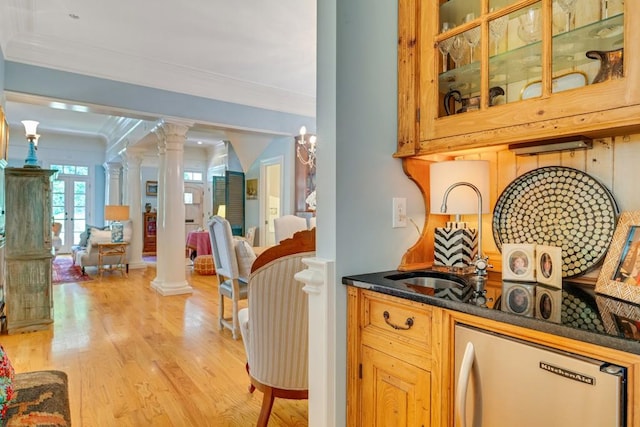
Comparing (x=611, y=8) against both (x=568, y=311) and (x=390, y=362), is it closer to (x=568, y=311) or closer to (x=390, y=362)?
(x=568, y=311)

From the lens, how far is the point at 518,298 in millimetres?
1125

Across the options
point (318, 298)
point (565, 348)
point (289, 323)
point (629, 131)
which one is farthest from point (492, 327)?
point (289, 323)

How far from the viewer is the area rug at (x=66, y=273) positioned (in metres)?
6.22

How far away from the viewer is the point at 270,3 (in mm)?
3092

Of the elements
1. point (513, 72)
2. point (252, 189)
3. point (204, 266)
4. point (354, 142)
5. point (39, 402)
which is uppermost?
point (513, 72)

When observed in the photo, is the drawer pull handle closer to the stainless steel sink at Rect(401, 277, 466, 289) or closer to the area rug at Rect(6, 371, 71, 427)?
the stainless steel sink at Rect(401, 277, 466, 289)

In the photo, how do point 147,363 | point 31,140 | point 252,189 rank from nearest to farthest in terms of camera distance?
point 147,363
point 31,140
point 252,189

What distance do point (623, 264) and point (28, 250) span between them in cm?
462

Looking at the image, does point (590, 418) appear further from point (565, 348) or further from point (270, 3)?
point (270, 3)

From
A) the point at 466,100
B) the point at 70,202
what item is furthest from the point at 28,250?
the point at 70,202

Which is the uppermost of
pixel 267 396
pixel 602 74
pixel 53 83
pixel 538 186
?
pixel 53 83

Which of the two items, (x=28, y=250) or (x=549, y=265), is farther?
(x=28, y=250)

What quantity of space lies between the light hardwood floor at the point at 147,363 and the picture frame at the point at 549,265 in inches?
59.5

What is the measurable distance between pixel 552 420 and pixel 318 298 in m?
0.82
